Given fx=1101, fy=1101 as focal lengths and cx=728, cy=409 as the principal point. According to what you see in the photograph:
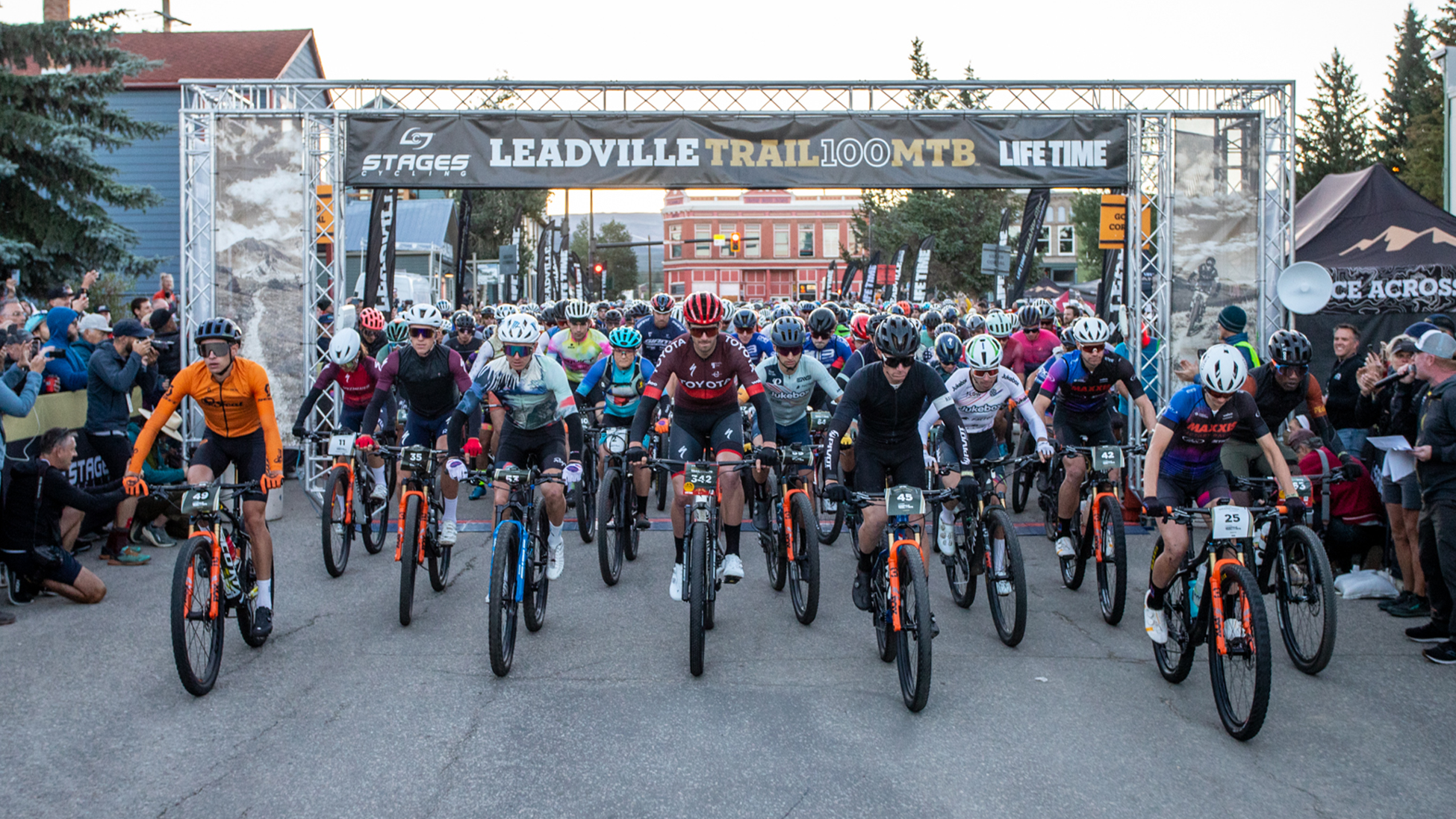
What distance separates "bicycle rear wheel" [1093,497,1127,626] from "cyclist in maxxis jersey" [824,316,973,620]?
1.27 m

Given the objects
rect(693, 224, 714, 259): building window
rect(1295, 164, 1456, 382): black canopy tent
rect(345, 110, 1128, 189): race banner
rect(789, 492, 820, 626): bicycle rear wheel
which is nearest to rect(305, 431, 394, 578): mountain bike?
rect(789, 492, 820, 626): bicycle rear wheel

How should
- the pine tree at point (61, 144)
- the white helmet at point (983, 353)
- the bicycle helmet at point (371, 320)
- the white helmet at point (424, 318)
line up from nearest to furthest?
the white helmet at point (983, 353) < the white helmet at point (424, 318) < the bicycle helmet at point (371, 320) < the pine tree at point (61, 144)

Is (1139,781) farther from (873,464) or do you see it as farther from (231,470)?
(231,470)

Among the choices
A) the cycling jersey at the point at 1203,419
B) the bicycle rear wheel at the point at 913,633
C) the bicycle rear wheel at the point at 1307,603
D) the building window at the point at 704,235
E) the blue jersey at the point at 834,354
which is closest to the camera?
the bicycle rear wheel at the point at 913,633

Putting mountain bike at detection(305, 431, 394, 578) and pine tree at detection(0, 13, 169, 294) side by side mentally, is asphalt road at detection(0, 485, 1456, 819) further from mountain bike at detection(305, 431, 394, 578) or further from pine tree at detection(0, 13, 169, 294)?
pine tree at detection(0, 13, 169, 294)

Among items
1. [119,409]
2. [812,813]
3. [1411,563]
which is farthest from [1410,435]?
[119,409]

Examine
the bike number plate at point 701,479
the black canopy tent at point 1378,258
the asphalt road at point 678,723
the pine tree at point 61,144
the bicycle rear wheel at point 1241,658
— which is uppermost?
the pine tree at point 61,144

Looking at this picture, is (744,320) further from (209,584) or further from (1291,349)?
(209,584)

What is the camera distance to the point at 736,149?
12.3m

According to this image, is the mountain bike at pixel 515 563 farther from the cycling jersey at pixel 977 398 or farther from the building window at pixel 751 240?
the building window at pixel 751 240

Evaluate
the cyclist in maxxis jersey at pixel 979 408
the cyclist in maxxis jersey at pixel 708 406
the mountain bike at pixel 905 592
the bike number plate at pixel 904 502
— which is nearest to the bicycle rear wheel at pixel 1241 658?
the mountain bike at pixel 905 592

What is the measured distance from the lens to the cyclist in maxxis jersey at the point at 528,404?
7816mm

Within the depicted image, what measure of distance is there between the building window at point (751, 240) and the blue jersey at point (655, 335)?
285 ft

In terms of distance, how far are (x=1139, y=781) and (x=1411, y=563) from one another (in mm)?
4292
